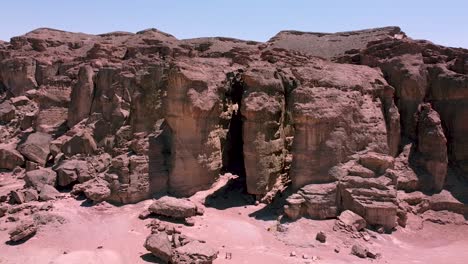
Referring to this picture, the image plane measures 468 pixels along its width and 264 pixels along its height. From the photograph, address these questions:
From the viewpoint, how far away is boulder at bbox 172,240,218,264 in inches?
442

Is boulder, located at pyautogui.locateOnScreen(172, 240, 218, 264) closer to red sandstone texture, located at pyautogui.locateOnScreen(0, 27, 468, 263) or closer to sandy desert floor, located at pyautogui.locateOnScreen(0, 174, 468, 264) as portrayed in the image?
red sandstone texture, located at pyautogui.locateOnScreen(0, 27, 468, 263)

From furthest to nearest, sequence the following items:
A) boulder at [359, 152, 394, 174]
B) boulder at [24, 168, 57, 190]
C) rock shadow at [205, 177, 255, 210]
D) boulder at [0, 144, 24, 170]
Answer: boulder at [0, 144, 24, 170] < boulder at [24, 168, 57, 190] < rock shadow at [205, 177, 255, 210] < boulder at [359, 152, 394, 174]

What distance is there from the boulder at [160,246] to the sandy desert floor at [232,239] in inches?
10.9

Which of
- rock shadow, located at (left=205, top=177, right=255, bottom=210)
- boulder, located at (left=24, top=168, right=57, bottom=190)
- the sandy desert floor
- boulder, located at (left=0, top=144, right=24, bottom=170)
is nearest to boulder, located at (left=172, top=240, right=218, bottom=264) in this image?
the sandy desert floor

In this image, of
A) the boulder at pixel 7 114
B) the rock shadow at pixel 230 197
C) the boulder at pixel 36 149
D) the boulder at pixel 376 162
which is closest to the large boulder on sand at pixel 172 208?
the rock shadow at pixel 230 197

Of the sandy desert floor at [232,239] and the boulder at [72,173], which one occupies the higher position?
Answer: the boulder at [72,173]

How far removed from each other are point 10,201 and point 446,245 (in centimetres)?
1527

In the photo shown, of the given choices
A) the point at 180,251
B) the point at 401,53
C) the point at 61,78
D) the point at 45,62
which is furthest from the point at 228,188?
the point at 45,62

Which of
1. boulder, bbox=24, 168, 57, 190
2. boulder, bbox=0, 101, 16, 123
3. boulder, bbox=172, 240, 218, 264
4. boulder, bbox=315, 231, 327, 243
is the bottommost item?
boulder, bbox=315, 231, 327, 243

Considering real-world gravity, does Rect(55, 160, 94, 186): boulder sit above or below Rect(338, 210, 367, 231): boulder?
above

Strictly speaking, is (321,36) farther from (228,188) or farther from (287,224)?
(287,224)

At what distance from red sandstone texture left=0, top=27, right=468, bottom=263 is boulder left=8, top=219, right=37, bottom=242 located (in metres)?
0.04

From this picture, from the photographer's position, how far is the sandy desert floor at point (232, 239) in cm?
1215

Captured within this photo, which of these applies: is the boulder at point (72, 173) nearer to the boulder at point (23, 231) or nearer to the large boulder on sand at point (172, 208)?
the boulder at point (23, 231)
